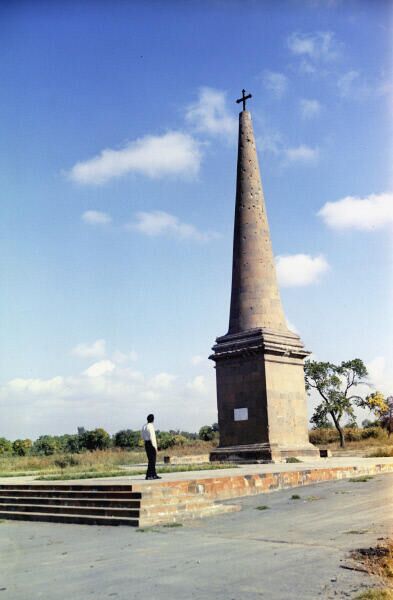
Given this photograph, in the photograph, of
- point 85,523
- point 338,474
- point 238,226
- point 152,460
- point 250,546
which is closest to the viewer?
point 250,546

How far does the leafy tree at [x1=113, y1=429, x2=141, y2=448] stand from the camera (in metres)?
65.8

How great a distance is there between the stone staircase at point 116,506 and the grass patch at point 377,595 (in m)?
5.08

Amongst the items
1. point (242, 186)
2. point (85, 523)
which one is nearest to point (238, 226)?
point (242, 186)

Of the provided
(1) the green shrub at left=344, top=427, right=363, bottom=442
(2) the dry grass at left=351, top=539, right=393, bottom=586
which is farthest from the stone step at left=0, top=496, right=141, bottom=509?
(1) the green shrub at left=344, top=427, right=363, bottom=442

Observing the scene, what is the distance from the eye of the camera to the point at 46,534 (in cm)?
893

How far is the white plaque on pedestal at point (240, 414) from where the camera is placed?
19.4m

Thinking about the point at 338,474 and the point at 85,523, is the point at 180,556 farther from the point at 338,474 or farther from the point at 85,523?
the point at 338,474

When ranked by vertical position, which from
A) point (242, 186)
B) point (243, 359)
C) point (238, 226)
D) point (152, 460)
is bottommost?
point (152, 460)

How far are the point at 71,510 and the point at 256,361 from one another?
9.78 m

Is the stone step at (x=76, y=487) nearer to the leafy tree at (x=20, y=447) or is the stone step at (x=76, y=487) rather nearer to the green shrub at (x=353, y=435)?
the green shrub at (x=353, y=435)

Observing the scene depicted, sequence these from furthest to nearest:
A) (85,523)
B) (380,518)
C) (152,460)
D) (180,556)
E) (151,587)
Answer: (152,460) → (85,523) → (380,518) → (180,556) → (151,587)

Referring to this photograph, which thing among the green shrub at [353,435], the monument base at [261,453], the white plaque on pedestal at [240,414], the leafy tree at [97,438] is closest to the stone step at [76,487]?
the monument base at [261,453]

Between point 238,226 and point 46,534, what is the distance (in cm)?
1453

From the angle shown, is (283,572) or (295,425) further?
(295,425)
